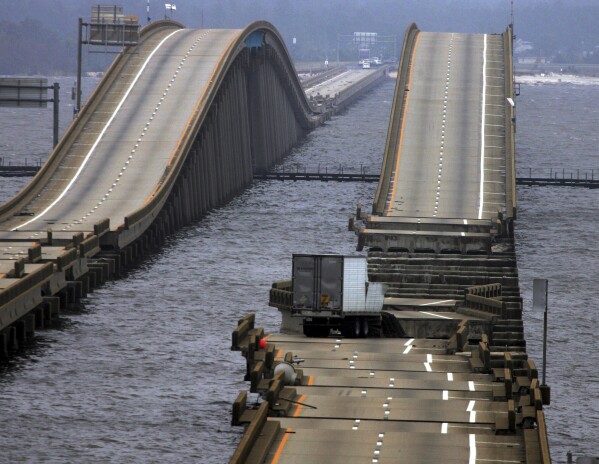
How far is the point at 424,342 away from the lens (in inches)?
3063

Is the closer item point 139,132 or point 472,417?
point 472,417

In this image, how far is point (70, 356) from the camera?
86.4 m

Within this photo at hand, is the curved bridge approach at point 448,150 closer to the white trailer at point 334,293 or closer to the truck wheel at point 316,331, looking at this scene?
the truck wheel at point 316,331

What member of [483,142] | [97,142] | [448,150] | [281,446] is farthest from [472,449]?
[483,142]

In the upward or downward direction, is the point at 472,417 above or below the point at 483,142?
below

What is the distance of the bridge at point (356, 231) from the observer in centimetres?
6034

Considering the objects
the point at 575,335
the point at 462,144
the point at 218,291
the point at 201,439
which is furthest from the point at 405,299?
the point at 462,144

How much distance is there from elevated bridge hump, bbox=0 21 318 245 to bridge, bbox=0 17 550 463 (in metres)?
0.28

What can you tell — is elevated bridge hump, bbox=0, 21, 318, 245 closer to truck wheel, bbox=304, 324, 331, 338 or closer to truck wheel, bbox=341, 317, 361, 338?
truck wheel, bbox=304, 324, 331, 338

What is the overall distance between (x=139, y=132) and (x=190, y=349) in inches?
2470

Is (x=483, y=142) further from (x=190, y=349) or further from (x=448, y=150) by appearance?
(x=190, y=349)

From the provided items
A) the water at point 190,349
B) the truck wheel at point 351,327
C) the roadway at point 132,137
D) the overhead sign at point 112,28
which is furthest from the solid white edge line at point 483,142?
the truck wheel at point 351,327

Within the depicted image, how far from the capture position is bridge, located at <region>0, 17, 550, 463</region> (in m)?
60.3

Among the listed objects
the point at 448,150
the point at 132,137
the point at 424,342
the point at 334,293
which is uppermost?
the point at 132,137
